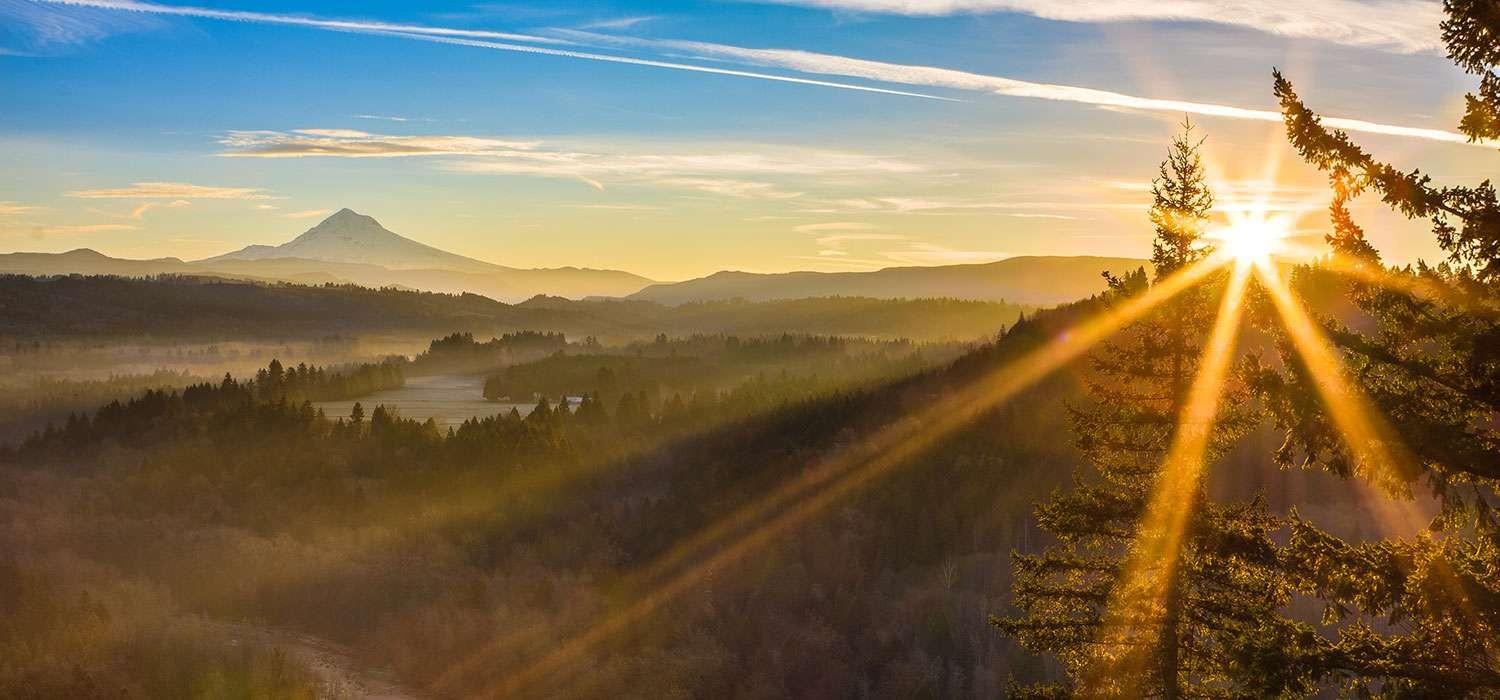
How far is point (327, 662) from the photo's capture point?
9862cm

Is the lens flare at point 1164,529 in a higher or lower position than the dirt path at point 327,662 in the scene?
higher

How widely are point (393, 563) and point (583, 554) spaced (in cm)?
1857

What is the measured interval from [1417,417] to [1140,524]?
7.07 m

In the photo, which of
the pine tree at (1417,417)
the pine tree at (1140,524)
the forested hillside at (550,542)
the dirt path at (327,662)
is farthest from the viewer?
the forested hillside at (550,542)

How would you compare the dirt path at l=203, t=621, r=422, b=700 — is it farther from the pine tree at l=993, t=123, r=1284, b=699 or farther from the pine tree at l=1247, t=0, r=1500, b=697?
the pine tree at l=1247, t=0, r=1500, b=697

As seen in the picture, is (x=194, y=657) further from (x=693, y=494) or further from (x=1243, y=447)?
(x=1243, y=447)

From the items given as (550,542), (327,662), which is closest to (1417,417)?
(327,662)

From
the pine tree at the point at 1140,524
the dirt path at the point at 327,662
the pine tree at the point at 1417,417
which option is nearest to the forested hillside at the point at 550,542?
the dirt path at the point at 327,662

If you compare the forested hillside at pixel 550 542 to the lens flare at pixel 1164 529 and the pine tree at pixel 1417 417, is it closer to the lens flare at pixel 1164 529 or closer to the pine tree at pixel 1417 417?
the lens flare at pixel 1164 529

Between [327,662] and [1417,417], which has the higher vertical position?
[1417,417]

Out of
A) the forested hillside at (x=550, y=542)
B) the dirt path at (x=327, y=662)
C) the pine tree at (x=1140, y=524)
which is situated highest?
the pine tree at (x=1140, y=524)

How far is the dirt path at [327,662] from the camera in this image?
90.6 metres

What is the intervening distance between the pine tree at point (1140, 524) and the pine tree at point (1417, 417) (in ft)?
12.6

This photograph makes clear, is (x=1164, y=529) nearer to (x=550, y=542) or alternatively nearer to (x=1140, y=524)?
(x=1140, y=524)
